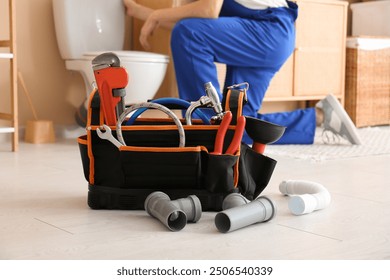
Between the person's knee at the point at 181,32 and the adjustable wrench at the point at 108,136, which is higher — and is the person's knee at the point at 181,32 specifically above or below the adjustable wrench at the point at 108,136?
above

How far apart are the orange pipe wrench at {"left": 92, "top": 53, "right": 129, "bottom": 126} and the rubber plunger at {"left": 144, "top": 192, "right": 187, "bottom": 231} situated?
0.87 ft

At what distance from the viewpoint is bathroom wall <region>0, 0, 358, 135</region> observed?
3158 mm

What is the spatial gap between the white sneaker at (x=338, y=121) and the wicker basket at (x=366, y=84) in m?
1.02

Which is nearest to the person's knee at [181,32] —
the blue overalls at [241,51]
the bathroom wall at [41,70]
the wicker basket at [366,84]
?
the blue overalls at [241,51]

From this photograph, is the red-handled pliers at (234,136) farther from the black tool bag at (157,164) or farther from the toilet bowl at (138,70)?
the toilet bowl at (138,70)

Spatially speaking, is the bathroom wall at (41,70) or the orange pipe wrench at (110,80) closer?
the orange pipe wrench at (110,80)

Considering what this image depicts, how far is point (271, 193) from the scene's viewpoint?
1.92 m

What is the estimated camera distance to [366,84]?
418cm

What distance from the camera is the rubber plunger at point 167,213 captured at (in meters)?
1.45

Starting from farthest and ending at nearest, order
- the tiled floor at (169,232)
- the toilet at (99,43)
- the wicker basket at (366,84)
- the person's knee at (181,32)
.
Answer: the wicker basket at (366,84) → the toilet at (99,43) → the person's knee at (181,32) → the tiled floor at (169,232)

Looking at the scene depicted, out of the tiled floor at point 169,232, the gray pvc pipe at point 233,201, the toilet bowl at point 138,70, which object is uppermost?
the toilet bowl at point 138,70

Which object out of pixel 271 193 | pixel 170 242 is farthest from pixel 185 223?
pixel 271 193

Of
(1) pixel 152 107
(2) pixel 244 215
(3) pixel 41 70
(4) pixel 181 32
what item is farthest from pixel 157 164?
(3) pixel 41 70

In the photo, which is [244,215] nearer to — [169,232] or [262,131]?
[169,232]
